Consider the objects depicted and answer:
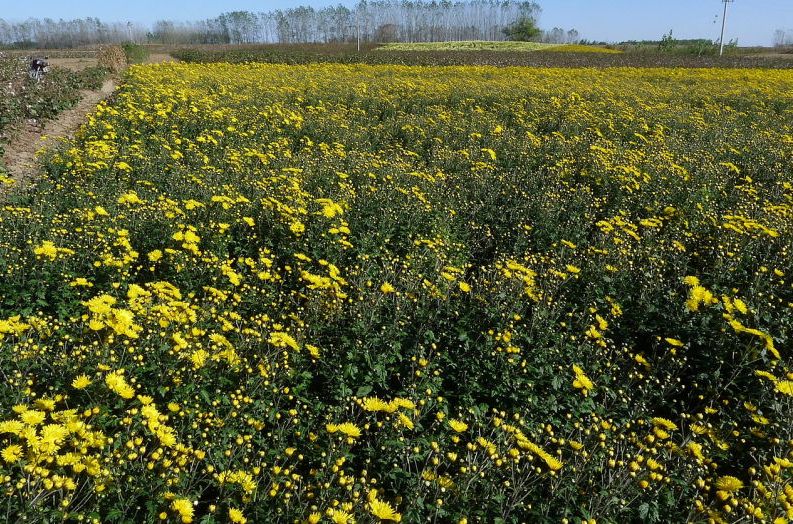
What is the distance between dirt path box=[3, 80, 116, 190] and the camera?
770cm

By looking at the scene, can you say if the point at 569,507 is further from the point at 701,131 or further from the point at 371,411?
the point at 701,131

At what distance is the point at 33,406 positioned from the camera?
8.89 feet

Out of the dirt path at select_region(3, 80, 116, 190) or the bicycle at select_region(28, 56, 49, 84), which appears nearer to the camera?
the dirt path at select_region(3, 80, 116, 190)

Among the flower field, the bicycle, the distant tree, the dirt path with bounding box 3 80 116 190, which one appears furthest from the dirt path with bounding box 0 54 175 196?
the distant tree

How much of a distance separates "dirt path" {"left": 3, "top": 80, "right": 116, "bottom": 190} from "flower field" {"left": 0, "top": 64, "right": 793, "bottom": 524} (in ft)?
2.75

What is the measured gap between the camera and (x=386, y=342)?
3748 mm

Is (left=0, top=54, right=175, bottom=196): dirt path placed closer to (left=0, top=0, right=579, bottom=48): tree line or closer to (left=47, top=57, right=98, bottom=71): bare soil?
(left=47, top=57, right=98, bottom=71): bare soil

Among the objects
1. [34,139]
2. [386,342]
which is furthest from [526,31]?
[386,342]

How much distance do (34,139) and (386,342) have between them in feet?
31.7

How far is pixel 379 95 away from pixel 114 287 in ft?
39.8

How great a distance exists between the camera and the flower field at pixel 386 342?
2.62 m

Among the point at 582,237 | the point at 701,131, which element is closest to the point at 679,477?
the point at 582,237

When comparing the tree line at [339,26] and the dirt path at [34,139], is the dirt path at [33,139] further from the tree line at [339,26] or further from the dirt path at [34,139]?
the tree line at [339,26]

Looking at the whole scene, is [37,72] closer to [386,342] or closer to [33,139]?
[33,139]
